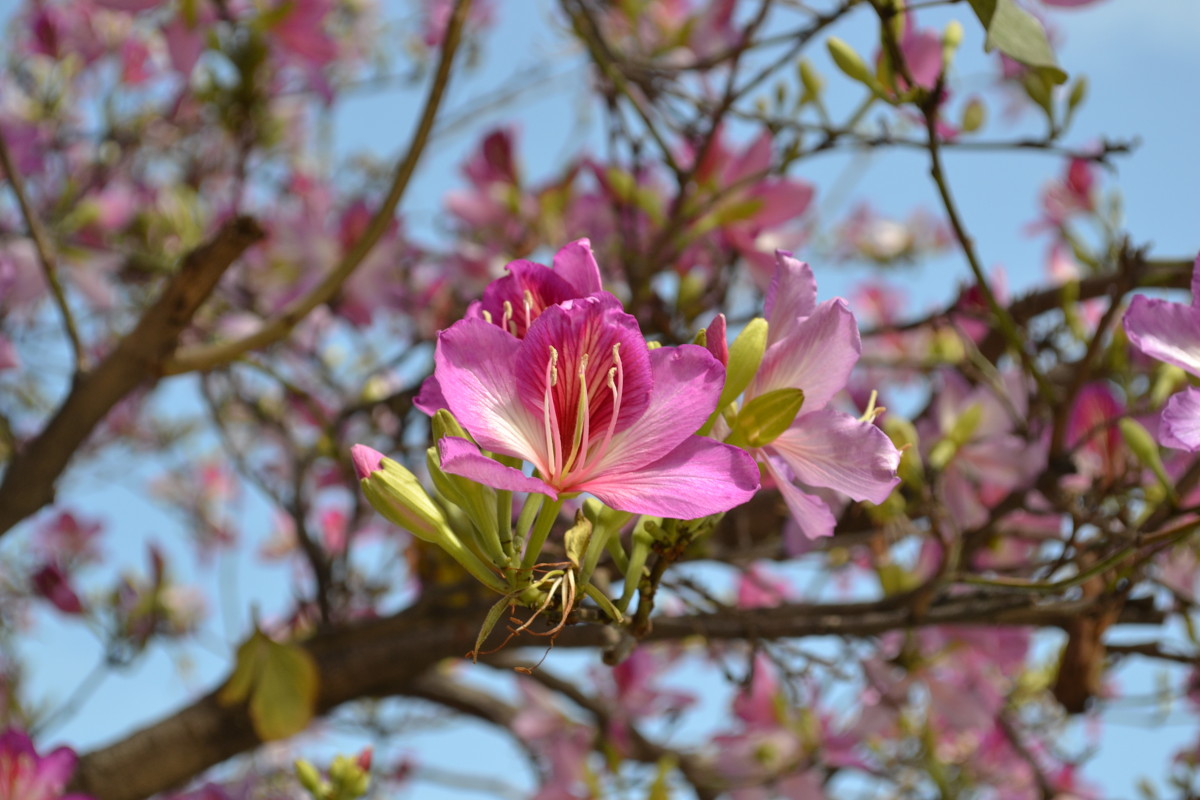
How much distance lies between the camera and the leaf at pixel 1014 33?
58 cm

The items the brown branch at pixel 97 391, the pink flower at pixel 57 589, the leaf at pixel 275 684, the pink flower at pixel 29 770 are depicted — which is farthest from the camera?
the pink flower at pixel 57 589

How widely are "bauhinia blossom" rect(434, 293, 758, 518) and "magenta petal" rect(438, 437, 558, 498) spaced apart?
3cm

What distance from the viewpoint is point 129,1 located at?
116cm

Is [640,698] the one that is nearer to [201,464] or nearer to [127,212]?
[127,212]

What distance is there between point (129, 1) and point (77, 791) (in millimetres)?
935

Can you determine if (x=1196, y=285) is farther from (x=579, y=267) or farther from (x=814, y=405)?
(x=579, y=267)

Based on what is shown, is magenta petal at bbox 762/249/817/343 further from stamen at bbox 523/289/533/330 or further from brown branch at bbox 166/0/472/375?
brown branch at bbox 166/0/472/375

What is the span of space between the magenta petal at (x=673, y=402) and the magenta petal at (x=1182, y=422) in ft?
0.68

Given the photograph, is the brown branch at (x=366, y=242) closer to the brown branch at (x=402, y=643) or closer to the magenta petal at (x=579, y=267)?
the brown branch at (x=402, y=643)

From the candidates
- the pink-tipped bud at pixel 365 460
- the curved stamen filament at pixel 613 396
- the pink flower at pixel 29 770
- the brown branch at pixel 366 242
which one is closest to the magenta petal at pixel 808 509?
the curved stamen filament at pixel 613 396

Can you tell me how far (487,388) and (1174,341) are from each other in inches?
13.4

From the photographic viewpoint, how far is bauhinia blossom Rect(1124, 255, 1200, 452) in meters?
0.48

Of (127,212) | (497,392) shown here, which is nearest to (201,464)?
(127,212)

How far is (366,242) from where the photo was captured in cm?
100
